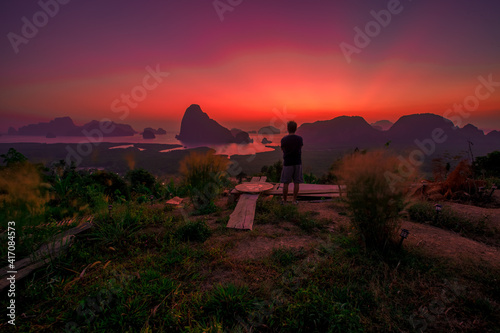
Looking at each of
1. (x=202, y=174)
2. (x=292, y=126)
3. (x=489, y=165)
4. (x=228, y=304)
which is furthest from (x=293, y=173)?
(x=489, y=165)

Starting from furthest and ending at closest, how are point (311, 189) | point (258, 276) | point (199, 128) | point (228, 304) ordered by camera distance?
point (199, 128), point (311, 189), point (258, 276), point (228, 304)

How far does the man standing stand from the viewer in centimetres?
662

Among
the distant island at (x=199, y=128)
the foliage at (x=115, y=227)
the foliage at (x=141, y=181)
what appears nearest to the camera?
the foliage at (x=115, y=227)

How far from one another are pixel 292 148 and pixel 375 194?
148 inches

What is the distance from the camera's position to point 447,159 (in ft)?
27.6

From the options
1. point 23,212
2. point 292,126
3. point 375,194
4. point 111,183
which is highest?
point 292,126

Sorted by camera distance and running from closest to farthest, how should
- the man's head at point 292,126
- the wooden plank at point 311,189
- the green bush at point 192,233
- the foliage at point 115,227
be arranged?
the foliage at point 115,227 < the green bush at point 192,233 < the man's head at point 292,126 < the wooden plank at point 311,189

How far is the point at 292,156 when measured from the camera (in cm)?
675

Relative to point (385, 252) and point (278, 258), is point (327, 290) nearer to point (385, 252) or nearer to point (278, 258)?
point (278, 258)

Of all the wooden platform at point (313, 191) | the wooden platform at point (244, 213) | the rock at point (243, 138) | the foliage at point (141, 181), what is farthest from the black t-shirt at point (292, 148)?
the rock at point (243, 138)

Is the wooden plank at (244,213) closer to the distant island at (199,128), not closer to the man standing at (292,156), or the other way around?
the man standing at (292,156)

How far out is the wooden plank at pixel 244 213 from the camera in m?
4.87

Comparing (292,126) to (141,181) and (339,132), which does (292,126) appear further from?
(339,132)

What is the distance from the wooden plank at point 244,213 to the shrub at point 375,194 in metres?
2.39
